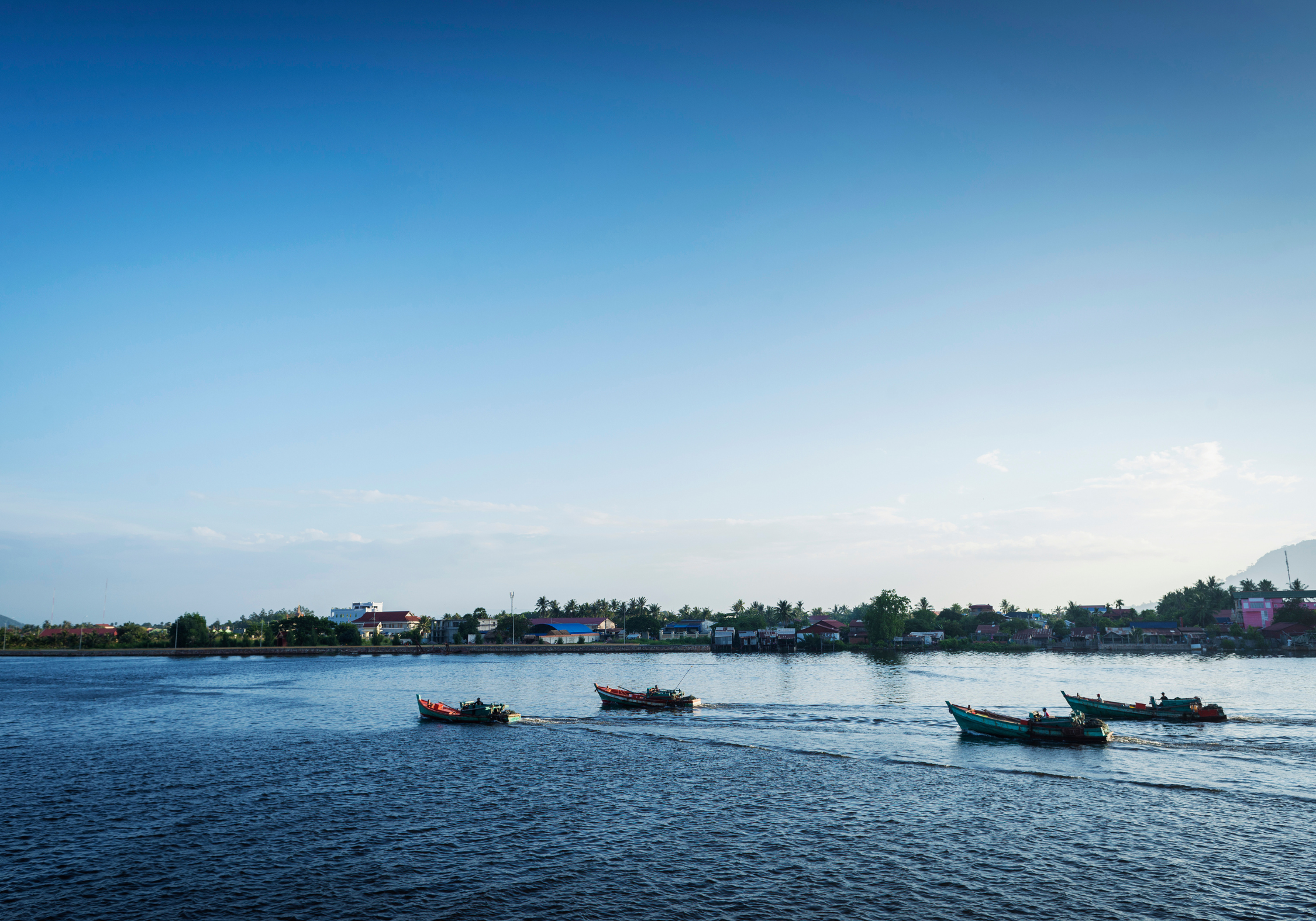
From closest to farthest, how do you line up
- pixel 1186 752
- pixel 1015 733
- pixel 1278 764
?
pixel 1278 764
pixel 1186 752
pixel 1015 733

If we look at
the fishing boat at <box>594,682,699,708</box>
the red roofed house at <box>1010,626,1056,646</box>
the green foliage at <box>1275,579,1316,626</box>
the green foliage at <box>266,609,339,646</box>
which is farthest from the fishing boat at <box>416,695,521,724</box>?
the green foliage at <box>1275,579,1316,626</box>

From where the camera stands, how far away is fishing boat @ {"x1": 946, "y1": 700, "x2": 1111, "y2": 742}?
51844mm

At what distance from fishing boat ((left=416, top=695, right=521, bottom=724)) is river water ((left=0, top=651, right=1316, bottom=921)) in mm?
1435

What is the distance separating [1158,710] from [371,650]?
561ft

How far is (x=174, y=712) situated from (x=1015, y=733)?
257 feet

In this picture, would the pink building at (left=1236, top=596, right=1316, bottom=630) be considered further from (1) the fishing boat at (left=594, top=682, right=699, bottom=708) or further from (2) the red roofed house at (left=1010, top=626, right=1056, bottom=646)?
(1) the fishing boat at (left=594, top=682, right=699, bottom=708)

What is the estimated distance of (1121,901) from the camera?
985 inches

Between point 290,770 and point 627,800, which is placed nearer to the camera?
point 627,800

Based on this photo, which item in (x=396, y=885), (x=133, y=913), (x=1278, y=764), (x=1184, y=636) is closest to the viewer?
(x=133, y=913)

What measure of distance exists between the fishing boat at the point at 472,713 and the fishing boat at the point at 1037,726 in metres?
37.3

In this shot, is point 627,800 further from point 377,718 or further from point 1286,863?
point 377,718

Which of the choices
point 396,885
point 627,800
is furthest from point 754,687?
point 396,885

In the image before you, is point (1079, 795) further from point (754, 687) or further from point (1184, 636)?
point (1184, 636)

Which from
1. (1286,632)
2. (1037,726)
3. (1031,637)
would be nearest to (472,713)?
(1037,726)
